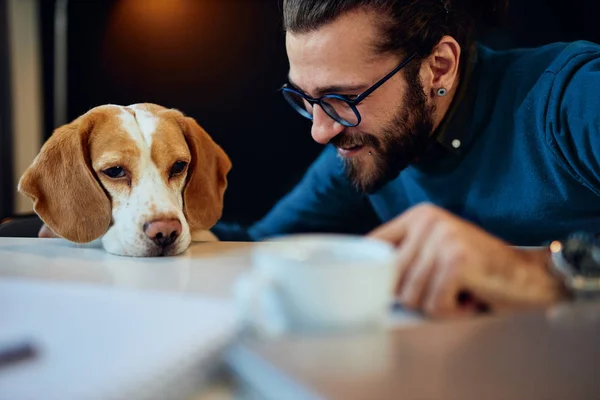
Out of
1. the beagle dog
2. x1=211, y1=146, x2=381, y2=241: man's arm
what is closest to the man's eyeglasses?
x1=211, y1=146, x2=381, y2=241: man's arm

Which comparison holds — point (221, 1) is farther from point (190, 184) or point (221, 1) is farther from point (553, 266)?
point (553, 266)

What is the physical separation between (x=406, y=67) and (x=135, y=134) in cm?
50

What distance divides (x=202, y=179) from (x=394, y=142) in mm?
376

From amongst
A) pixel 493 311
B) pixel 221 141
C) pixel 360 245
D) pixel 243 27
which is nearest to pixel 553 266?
pixel 493 311

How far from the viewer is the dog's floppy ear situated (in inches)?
34.7

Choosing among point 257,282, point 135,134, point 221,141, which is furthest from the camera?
point 221,141

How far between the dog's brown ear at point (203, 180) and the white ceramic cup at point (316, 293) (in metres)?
0.48

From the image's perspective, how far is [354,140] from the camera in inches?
43.1

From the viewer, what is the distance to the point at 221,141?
1.11 m

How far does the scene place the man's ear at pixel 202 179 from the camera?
0.96 m

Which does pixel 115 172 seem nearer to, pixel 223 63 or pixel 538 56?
pixel 223 63

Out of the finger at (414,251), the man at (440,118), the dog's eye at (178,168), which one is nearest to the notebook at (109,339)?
the finger at (414,251)

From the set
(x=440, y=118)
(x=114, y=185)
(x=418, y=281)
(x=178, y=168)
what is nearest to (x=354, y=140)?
(x=440, y=118)

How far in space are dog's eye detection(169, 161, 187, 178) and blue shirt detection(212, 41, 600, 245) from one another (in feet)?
0.64
